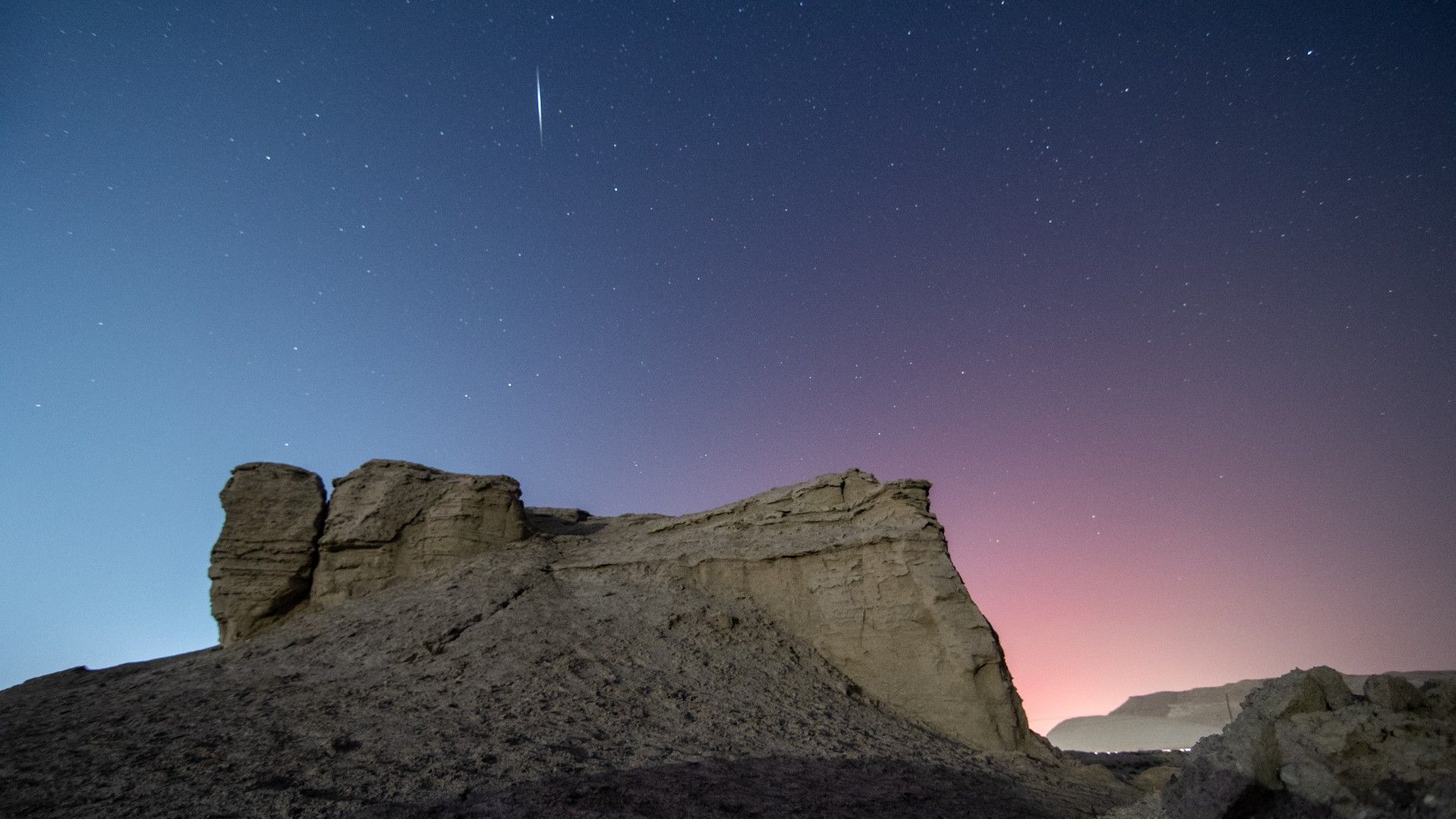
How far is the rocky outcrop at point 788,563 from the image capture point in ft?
46.9

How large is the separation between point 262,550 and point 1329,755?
2215cm

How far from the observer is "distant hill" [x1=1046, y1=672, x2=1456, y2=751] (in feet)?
202

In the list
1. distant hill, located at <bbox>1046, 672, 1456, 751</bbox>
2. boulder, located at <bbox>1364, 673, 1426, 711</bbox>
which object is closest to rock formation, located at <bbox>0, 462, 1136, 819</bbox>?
boulder, located at <bbox>1364, 673, 1426, 711</bbox>

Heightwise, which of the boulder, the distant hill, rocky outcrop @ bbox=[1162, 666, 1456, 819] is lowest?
the distant hill

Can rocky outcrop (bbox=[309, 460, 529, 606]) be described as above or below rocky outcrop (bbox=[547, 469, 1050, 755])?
above

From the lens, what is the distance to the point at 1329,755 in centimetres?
593

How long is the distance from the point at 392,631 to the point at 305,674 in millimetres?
2076

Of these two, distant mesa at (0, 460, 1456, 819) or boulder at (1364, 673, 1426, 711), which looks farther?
distant mesa at (0, 460, 1456, 819)

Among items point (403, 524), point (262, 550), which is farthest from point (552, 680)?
point (262, 550)

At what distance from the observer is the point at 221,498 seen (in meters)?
17.7

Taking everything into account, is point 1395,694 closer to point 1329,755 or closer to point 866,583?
point 1329,755

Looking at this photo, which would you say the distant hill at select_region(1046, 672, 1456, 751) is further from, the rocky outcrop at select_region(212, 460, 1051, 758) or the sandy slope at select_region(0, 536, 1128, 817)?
the sandy slope at select_region(0, 536, 1128, 817)

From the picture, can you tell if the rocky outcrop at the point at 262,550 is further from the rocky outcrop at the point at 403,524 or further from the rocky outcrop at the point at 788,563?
the rocky outcrop at the point at 403,524

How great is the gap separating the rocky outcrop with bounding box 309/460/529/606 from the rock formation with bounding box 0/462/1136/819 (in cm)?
6
